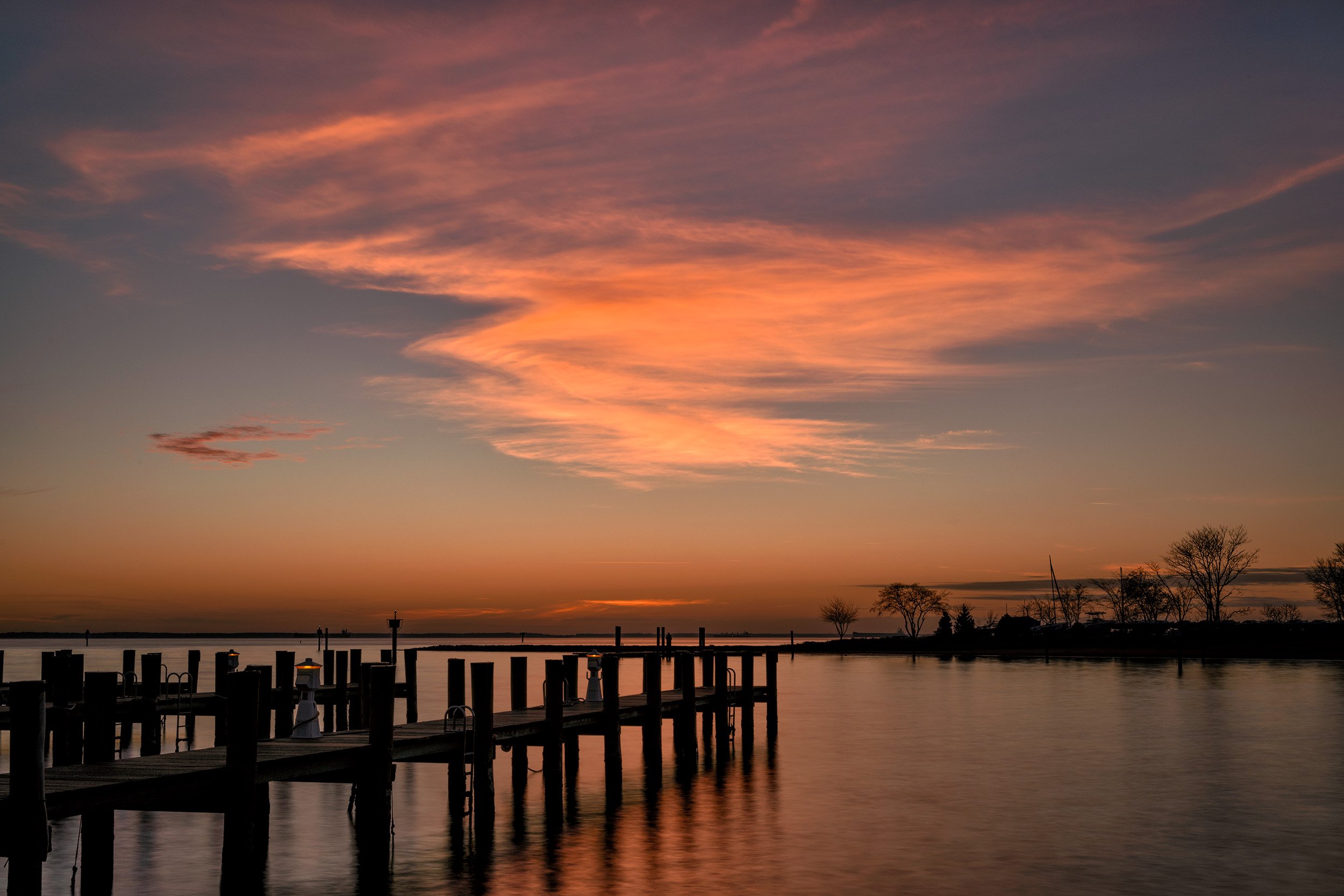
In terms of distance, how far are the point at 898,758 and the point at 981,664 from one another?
257 feet

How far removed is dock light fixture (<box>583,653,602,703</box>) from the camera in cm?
3228

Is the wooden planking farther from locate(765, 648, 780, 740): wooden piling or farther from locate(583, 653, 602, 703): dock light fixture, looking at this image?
locate(765, 648, 780, 740): wooden piling

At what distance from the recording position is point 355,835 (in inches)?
987

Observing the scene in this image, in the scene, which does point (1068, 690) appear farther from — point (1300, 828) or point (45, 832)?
point (45, 832)

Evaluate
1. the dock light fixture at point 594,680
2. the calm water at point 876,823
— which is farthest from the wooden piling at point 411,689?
the dock light fixture at point 594,680

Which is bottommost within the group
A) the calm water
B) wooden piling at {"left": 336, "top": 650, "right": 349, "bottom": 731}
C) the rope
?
the calm water

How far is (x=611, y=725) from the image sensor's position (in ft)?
97.2

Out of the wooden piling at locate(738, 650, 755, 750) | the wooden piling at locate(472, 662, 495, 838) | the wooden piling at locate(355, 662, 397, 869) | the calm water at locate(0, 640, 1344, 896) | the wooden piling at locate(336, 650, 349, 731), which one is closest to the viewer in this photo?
the wooden piling at locate(355, 662, 397, 869)

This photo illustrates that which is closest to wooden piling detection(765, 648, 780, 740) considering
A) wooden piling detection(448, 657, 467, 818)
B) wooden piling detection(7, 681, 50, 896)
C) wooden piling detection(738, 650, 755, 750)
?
wooden piling detection(738, 650, 755, 750)

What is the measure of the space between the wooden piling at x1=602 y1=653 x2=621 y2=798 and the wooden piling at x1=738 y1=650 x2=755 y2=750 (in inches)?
465

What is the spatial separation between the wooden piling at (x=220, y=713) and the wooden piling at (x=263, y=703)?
996mm

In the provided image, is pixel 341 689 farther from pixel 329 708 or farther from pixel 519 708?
pixel 519 708

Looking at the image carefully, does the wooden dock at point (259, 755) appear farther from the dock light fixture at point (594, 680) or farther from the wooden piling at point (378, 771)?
the dock light fixture at point (594, 680)

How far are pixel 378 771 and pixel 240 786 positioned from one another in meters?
3.29
